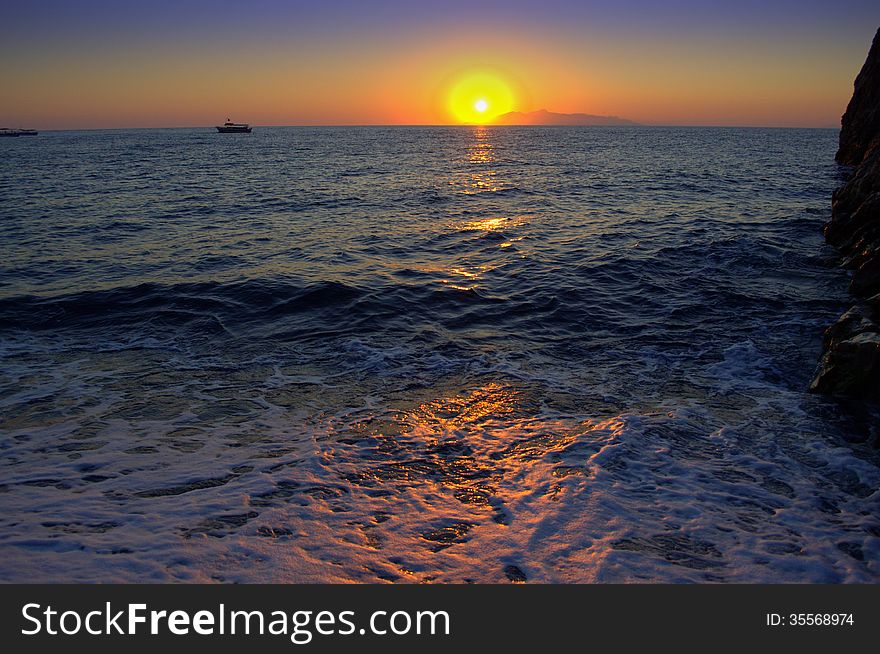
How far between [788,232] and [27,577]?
26.4m

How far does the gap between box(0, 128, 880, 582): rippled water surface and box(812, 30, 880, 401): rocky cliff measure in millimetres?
564

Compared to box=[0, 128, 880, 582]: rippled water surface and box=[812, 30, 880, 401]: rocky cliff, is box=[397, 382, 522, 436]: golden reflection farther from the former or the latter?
box=[812, 30, 880, 401]: rocky cliff

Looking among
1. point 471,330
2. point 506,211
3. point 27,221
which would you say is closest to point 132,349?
point 471,330

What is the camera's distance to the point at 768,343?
37.6ft

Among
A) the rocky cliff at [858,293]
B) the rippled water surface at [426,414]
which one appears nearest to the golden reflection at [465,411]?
the rippled water surface at [426,414]

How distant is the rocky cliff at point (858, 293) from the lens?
28.0 feet

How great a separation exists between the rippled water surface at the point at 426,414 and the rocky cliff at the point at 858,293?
56 centimetres

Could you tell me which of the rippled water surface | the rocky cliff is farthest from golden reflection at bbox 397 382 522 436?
the rocky cliff

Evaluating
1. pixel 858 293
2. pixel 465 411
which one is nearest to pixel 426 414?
pixel 465 411

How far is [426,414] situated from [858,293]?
12124 millimetres

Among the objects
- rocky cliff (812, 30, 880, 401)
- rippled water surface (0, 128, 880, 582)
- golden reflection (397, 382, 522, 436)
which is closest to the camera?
rippled water surface (0, 128, 880, 582)

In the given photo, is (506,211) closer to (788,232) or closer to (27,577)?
(788,232)

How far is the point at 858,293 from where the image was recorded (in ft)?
44.9

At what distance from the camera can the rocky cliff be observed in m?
8.54
